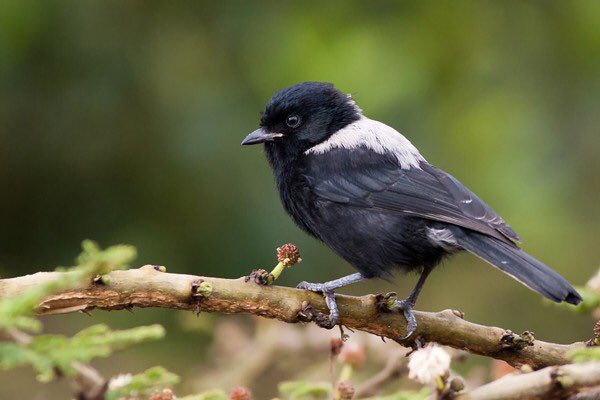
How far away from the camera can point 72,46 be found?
232 inches

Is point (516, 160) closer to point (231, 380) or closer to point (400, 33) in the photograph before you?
point (400, 33)

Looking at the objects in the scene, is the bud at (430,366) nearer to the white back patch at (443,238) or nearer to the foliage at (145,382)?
the foliage at (145,382)

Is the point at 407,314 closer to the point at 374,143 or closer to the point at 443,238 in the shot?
the point at 443,238

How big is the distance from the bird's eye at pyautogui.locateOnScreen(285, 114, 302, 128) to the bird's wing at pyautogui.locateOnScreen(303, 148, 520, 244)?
24 cm

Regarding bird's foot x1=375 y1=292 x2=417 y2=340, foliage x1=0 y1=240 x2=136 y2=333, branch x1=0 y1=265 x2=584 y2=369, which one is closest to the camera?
foliage x1=0 y1=240 x2=136 y2=333

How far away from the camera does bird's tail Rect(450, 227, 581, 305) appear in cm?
294

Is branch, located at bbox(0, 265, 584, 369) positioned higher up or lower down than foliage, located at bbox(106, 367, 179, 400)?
higher up

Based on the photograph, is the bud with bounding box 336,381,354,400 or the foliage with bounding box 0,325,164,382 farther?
the bud with bounding box 336,381,354,400

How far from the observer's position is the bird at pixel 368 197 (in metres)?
3.69

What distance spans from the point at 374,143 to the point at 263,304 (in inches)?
67.0

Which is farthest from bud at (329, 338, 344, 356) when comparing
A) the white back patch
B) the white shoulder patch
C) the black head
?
the black head

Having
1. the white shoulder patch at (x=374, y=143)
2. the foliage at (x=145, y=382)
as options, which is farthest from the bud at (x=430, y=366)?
the white shoulder patch at (x=374, y=143)

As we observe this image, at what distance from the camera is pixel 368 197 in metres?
3.98

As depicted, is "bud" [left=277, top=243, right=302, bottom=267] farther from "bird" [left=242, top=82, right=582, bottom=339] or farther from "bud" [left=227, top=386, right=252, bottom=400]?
"bud" [left=227, top=386, right=252, bottom=400]
